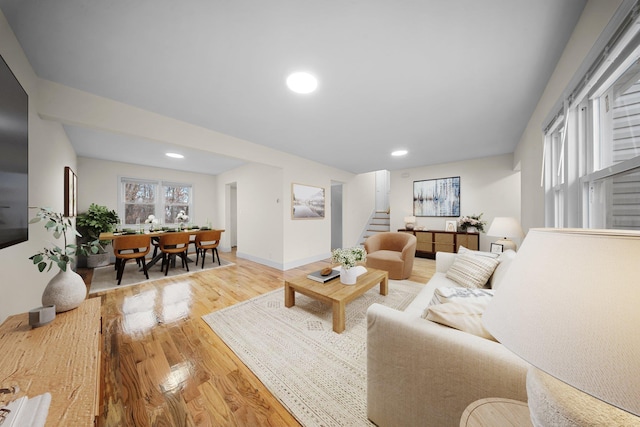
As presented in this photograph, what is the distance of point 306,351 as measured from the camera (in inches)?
68.0

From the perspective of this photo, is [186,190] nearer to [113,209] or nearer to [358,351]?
[113,209]

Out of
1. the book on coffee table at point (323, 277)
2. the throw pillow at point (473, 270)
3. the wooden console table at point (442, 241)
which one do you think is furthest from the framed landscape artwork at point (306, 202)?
the throw pillow at point (473, 270)

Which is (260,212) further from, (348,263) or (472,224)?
(472,224)

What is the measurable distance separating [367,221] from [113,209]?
251 inches

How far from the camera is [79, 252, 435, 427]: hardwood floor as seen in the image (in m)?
1.22

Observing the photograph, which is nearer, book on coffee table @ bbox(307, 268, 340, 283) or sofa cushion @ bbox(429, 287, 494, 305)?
sofa cushion @ bbox(429, 287, 494, 305)

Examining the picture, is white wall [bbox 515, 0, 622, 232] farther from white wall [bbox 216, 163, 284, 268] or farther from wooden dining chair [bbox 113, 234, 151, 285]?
wooden dining chair [bbox 113, 234, 151, 285]

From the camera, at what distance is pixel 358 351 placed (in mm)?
1719

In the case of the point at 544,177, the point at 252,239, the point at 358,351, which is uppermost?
the point at 544,177

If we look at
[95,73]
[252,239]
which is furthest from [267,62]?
[252,239]

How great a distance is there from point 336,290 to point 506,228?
2451 millimetres

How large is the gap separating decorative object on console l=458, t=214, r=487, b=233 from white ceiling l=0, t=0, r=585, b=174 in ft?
7.18

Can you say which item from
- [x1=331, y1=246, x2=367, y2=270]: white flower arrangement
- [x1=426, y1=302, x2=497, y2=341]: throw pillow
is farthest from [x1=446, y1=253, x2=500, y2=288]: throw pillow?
[x1=426, y1=302, x2=497, y2=341]: throw pillow

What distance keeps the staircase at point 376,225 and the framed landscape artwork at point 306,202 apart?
6.20ft
